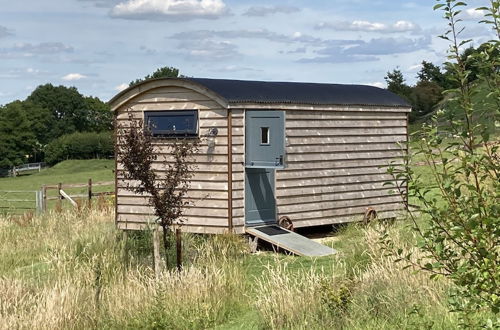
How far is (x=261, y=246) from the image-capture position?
1371 centimetres

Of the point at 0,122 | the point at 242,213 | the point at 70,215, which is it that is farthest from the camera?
the point at 0,122

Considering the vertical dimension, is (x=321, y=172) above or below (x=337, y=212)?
above

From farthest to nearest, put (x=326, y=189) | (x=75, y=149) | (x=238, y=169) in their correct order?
(x=75, y=149), (x=326, y=189), (x=238, y=169)

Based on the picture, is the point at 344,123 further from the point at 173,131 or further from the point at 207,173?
the point at 173,131

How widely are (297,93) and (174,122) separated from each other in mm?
2632

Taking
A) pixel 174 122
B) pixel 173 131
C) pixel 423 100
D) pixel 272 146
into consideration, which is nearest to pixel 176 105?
pixel 174 122

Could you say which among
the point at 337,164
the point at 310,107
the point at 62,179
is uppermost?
the point at 310,107

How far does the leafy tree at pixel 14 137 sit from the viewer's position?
210ft

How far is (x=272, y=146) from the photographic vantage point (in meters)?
13.3

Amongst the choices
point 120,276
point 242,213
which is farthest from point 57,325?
point 242,213

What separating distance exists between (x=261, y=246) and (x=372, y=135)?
4.26m

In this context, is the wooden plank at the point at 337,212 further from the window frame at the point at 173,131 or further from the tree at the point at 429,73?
the tree at the point at 429,73

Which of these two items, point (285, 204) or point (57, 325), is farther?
point (285, 204)

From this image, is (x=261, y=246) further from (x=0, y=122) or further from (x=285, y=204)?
(x=0, y=122)
